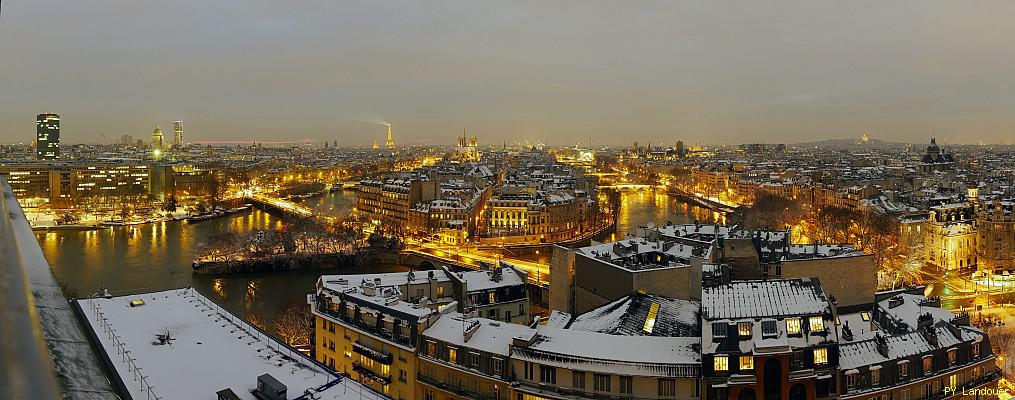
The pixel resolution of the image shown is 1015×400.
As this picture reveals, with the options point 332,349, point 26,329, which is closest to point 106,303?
point 332,349

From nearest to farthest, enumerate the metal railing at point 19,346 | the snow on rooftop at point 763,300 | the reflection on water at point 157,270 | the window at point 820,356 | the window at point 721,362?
1. the metal railing at point 19,346
2. the window at point 721,362
3. the window at point 820,356
4. the snow on rooftop at point 763,300
5. the reflection on water at point 157,270

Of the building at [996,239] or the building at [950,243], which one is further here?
the building at [950,243]

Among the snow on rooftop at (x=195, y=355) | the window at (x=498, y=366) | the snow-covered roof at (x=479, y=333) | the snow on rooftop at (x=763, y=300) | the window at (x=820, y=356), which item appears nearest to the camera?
the snow on rooftop at (x=195, y=355)

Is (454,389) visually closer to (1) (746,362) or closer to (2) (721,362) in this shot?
(2) (721,362)

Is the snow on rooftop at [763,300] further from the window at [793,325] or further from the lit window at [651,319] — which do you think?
the lit window at [651,319]

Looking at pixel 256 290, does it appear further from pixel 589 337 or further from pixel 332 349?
pixel 589 337

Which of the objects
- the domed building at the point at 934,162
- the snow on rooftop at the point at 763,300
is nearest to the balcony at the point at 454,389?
the snow on rooftop at the point at 763,300

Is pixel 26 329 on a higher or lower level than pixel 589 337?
higher
